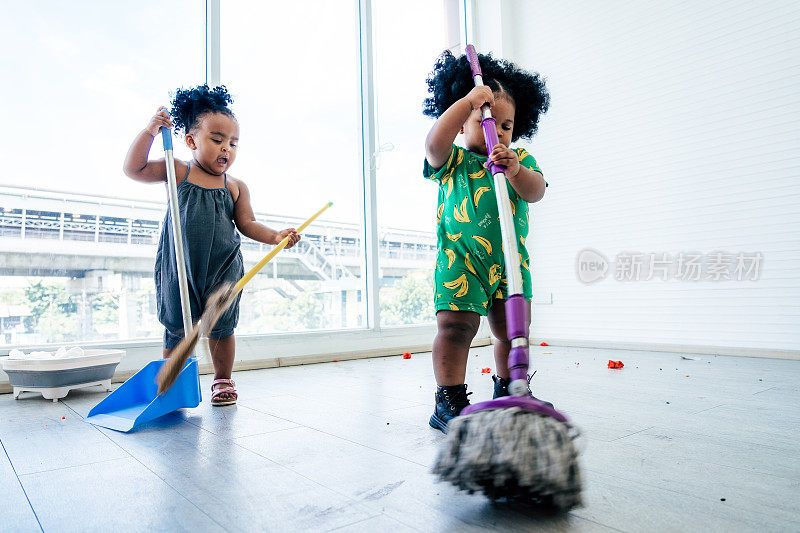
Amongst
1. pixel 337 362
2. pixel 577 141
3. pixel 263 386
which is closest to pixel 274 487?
pixel 263 386

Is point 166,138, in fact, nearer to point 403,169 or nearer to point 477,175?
point 477,175

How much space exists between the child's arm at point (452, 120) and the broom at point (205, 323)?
528 millimetres

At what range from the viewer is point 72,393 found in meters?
1.92

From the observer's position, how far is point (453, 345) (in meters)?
1.26

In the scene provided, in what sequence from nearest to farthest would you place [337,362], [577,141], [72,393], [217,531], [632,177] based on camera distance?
[217,531] → [72,393] → [337,362] → [632,177] → [577,141]

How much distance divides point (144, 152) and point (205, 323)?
0.55 meters

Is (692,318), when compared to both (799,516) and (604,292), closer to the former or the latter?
(604,292)

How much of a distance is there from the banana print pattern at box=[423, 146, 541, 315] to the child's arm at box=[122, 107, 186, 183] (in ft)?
2.72

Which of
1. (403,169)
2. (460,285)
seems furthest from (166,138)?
(403,169)

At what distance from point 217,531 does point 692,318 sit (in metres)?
2.88

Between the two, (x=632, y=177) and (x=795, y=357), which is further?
(x=632, y=177)

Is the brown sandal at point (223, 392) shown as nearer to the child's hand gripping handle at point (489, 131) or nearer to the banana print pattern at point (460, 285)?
the banana print pattern at point (460, 285)

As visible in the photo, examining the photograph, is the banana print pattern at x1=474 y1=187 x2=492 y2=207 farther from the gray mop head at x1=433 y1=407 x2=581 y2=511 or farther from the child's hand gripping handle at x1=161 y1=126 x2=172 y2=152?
the child's hand gripping handle at x1=161 y1=126 x2=172 y2=152

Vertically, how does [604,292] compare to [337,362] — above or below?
above
